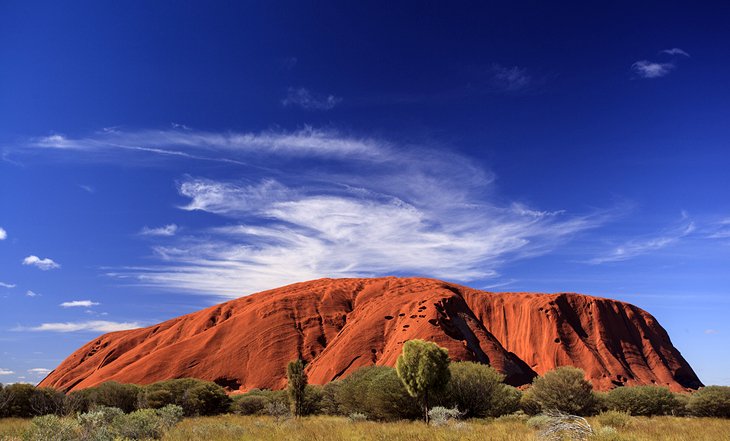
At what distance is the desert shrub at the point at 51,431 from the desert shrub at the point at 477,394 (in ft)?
70.1

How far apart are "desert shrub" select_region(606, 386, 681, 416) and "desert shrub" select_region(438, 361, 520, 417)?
34.6ft

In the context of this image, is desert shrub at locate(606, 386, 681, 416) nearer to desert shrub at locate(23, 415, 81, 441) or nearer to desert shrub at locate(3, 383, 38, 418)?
desert shrub at locate(23, 415, 81, 441)

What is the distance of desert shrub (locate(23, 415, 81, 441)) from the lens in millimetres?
11844

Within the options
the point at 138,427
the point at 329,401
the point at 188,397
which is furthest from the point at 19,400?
the point at 138,427

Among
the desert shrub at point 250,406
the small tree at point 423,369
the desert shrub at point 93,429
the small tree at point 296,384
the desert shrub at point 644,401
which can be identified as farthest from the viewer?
the desert shrub at point 250,406

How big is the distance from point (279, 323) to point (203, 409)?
44.5 m

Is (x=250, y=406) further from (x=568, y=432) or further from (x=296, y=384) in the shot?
(x=568, y=432)

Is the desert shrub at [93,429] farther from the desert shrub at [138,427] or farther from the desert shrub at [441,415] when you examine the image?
the desert shrub at [441,415]

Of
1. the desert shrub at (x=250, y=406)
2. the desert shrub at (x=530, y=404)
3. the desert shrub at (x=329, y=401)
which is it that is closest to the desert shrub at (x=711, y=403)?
the desert shrub at (x=530, y=404)

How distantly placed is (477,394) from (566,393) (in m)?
6.48

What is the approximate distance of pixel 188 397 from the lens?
37.3 meters

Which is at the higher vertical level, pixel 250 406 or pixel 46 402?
pixel 46 402

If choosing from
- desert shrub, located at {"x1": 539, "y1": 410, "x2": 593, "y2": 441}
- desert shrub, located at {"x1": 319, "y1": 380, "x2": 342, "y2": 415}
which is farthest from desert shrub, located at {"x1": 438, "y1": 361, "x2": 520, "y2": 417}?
desert shrub, located at {"x1": 539, "y1": 410, "x2": 593, "y2": 441}

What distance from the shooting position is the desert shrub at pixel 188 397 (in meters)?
37.0
